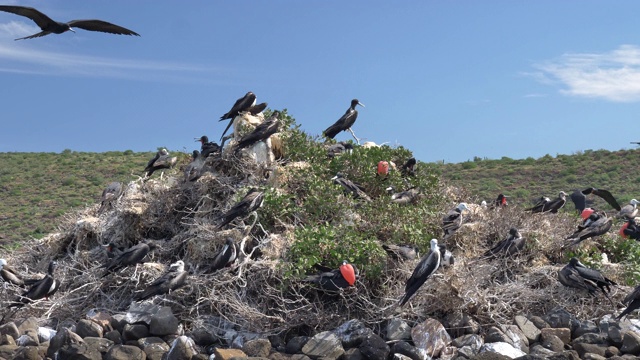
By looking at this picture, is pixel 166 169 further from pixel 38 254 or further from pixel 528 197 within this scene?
pixel 528 197

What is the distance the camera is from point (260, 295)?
1312 centimetres

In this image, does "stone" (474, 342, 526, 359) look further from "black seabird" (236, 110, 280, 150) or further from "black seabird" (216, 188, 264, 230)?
"black seabird" (236, 110, 280, 150)

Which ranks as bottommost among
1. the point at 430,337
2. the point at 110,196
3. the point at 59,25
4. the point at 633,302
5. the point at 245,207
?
the point at 430,337

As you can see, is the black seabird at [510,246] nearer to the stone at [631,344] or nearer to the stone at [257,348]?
the stone at [631,344]

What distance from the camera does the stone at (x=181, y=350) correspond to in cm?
1202

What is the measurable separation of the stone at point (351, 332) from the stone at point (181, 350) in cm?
213

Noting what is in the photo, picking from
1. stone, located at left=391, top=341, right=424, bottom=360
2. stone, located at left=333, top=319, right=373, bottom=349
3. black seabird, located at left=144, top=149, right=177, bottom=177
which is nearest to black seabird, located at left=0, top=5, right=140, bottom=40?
stone, located at left=333, top=319, right=373, bottom=349

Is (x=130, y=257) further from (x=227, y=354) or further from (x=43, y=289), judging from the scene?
(x=227, y=354)

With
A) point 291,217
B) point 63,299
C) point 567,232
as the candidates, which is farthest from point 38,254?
point 567,232

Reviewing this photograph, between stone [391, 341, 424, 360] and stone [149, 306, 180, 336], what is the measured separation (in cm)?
339

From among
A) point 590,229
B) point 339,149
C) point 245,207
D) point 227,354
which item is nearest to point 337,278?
point 227,354

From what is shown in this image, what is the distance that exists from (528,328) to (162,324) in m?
5.53

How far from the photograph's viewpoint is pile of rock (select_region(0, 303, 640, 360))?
1183 cm

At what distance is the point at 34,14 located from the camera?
37.6 ft
